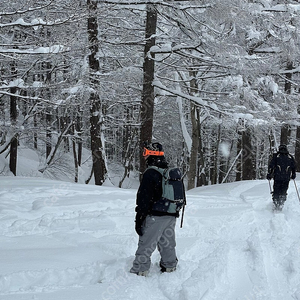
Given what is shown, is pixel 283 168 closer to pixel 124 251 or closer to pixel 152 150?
pixel 124 251

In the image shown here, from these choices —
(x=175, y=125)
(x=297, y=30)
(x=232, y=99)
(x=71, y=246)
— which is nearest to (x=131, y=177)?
(x=175, y=125)

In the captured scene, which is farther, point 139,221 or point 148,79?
point 148,79

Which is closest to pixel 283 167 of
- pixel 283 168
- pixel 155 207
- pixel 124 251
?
pixel 283 168

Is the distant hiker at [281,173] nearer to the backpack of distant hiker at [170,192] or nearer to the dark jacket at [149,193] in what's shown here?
the backpack of distant hiker at [170,192]

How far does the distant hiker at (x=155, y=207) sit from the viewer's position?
Result: 4.36 meters

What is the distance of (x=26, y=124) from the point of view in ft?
45.5

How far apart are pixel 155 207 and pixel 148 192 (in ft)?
0.76

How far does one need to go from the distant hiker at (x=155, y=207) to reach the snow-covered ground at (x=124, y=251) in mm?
296

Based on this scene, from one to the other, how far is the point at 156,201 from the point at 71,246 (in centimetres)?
199

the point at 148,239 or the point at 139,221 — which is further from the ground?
the point at 139,221

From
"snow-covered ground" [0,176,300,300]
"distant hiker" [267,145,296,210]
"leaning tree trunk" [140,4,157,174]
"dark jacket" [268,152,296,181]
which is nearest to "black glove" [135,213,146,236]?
"snow-covered ground" [0,176,300,300]

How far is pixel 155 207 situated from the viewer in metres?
4.41

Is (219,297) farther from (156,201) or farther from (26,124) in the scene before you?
(26,124)

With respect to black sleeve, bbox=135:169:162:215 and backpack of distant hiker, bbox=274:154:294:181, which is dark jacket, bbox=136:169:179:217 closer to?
black sleeve, bbox=135:169:162:215
